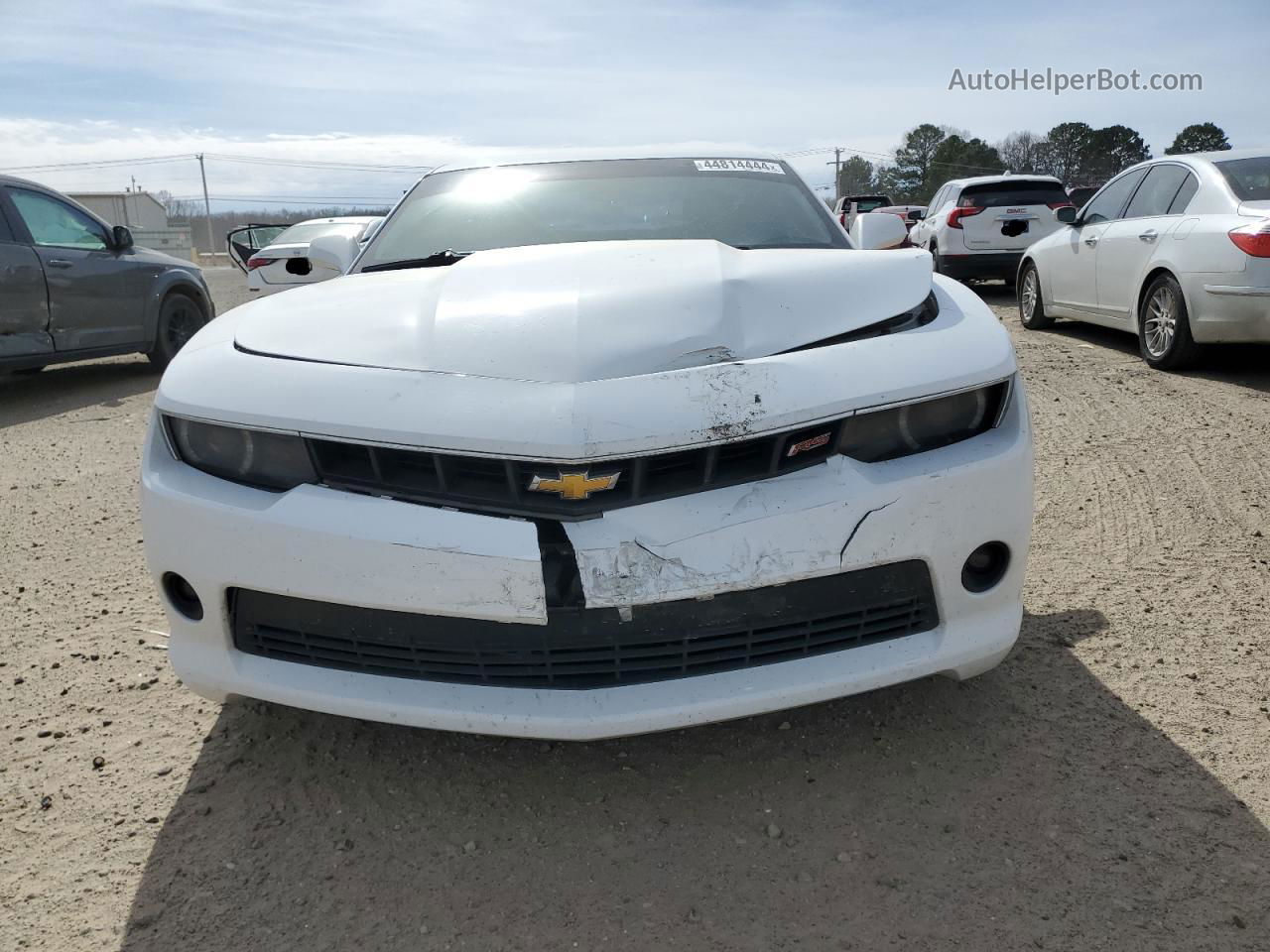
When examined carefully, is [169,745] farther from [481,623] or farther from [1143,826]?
[1143,826]

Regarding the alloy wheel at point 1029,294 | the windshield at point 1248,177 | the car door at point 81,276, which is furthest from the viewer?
the alloy wheel at point 1029,294

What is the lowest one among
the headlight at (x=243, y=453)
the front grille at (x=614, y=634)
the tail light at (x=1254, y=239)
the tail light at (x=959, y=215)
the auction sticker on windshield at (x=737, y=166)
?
the front grille at (x=614, y=634)

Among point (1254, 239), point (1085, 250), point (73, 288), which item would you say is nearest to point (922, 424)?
point (1254, 239)

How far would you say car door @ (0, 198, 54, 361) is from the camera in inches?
272

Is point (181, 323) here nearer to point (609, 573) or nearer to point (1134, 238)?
point (1134, 238)

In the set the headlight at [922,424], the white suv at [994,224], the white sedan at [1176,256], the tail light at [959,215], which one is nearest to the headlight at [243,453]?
the headlight at [922,424]

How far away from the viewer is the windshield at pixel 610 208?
10.4 feet

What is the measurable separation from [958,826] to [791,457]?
86 cm

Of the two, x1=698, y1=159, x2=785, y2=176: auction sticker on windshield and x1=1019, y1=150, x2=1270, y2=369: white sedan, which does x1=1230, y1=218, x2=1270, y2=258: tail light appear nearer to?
x1=1019, y1=150, x2=1270, y2=369: white sedan

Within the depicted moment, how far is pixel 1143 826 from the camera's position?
81.0 inches

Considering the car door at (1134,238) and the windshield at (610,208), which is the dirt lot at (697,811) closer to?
the windshield at (610,208)

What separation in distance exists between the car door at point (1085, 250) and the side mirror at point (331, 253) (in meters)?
5.99

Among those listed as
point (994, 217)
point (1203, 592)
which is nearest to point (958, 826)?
point (1203, 592)

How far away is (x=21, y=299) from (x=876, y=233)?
636 centimetres
